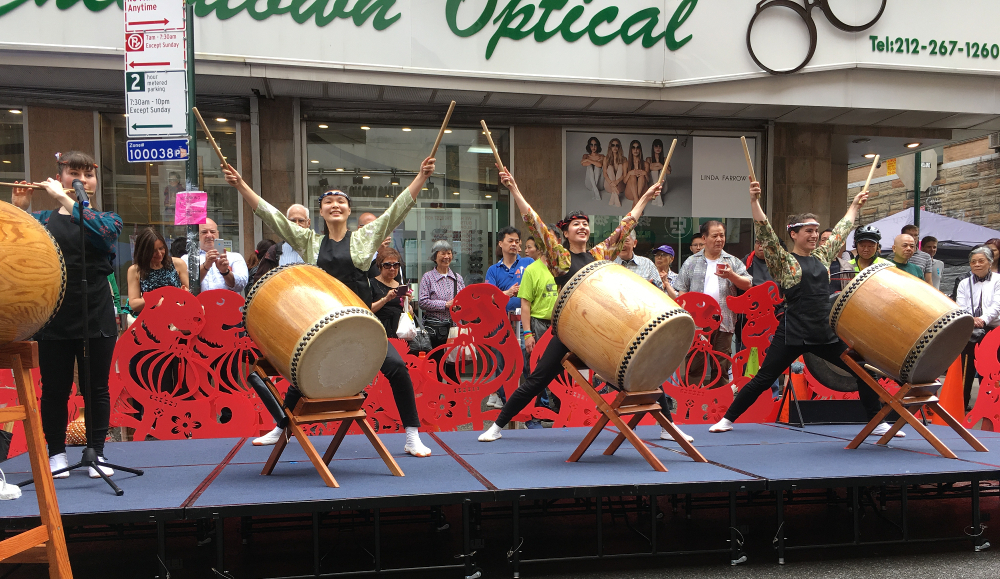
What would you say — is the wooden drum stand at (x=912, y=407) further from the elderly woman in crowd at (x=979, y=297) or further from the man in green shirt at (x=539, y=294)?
the elderly woman in crowd at (x=979, y=297)

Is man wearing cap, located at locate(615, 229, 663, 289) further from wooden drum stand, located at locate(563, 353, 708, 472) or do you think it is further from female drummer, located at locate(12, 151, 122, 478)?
female drummer, located at locate(12, 151, 122, 478)

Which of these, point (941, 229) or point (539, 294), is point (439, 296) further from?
point (941, 229)

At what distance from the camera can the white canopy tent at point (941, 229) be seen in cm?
1435

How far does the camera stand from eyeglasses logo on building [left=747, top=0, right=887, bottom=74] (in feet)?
32.6

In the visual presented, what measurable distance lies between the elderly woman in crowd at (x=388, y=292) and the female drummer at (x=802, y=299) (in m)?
2.73

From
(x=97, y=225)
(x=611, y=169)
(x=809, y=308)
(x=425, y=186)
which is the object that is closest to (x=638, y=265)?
(x=809, y=308)

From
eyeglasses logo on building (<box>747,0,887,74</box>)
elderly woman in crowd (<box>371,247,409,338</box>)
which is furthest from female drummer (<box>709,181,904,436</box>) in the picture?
eyeglasses logo on building (<box>747,0,887,74</box>)

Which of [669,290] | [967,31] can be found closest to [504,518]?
[669,290]

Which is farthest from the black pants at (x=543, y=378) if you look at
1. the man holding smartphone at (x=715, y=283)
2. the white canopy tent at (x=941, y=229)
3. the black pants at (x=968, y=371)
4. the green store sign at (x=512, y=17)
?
the white canopy tent at (x=941, y=229)

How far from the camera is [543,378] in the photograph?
489 cm

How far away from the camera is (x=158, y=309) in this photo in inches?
211

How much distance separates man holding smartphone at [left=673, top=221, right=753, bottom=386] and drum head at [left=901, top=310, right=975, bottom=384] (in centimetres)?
178

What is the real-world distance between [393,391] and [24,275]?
2.20 meters

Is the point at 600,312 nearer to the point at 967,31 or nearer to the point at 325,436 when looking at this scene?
the point at 325,436
